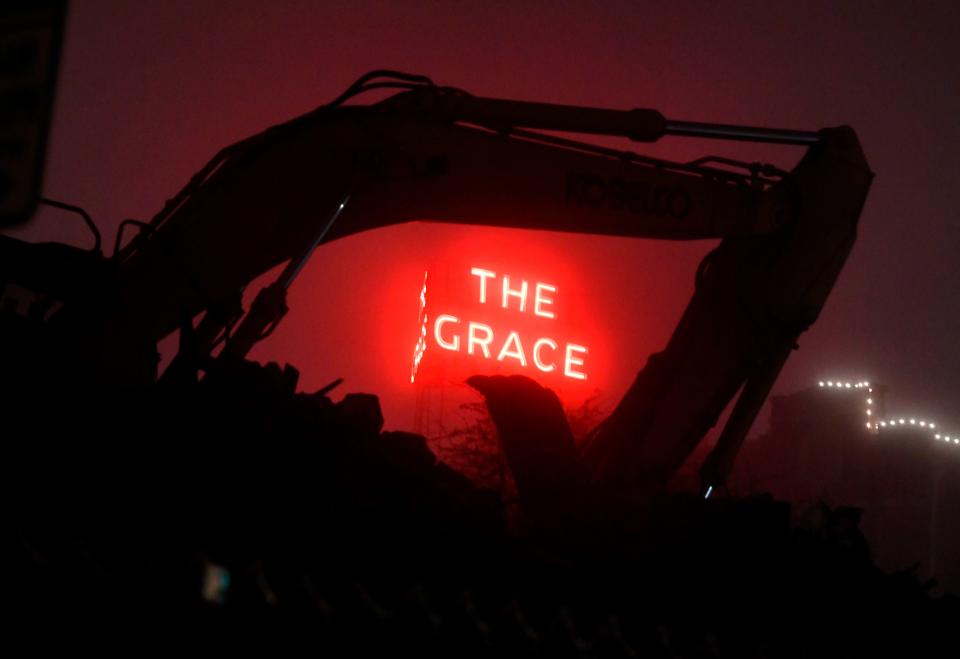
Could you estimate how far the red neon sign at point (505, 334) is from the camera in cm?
3103

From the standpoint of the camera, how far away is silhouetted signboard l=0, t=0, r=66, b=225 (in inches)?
86.3

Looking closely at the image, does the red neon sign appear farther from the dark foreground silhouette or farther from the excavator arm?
the dark foreground silhouette

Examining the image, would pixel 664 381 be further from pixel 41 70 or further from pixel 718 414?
pixel 41 70

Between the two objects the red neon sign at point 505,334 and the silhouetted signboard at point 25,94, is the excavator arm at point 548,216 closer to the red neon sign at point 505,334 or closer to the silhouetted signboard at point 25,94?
the silhouetted signboard at point 25,94

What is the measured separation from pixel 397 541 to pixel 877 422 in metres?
50.4

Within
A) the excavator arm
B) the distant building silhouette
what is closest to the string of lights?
the distant building silhouette

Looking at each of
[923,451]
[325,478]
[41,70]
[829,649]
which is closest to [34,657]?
[41,70]

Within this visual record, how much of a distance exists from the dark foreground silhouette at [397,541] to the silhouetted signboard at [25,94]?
1.32 meters

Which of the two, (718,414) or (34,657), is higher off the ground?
(718,414)

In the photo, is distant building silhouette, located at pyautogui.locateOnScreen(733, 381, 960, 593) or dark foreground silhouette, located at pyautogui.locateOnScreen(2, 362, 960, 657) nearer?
dark foreground silhouette, located at pyautogui.locateOnScreen(2, 362, 960, 657)

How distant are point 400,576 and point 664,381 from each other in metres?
2.87

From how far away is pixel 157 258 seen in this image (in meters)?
5.45

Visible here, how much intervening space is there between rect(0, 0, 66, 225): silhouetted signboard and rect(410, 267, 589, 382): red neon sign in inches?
1123

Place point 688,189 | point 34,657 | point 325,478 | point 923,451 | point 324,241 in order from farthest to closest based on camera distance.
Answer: point 923,451
point 688,189
point 324,241
point 325,478
point 34,657
